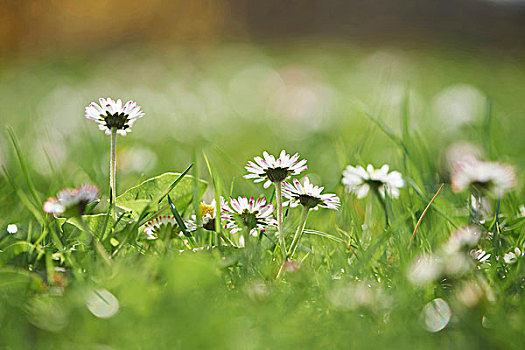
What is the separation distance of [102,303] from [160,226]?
0.26 m

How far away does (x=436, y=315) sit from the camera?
0.84 meters

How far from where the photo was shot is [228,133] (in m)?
2.61

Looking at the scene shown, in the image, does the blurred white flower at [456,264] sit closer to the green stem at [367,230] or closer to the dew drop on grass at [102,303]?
the green stem at [367,230]

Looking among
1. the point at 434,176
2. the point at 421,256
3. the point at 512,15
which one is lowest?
the point at 512,15

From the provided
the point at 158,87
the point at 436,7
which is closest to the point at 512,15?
the point at 436,7

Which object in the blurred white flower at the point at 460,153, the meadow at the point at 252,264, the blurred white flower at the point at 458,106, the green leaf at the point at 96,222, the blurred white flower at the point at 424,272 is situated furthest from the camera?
the blurred white flower at the point at 458,106

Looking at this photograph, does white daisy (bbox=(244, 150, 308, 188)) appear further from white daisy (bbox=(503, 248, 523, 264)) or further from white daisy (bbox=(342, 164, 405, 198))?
white daisy (bbox=(503, 248, 523, 264))

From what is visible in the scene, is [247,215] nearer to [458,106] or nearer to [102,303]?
[102,303]

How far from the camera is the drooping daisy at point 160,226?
104 cm

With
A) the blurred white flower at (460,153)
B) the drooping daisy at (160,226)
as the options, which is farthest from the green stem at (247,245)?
the blurred white flower at (460,153)

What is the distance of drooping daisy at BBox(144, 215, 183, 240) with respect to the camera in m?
1.04

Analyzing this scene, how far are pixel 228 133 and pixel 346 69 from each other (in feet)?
9.89

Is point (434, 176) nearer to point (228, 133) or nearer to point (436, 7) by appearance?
point (228, 133)

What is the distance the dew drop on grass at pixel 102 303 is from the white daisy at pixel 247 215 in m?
0.25
